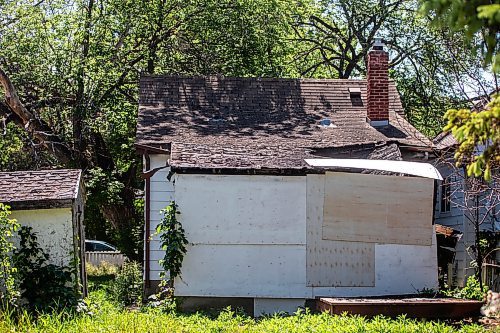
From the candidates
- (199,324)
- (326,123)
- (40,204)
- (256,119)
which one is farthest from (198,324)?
(326,123)

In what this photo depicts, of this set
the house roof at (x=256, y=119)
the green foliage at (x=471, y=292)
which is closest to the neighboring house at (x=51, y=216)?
the house roof at (x=256, y=119)

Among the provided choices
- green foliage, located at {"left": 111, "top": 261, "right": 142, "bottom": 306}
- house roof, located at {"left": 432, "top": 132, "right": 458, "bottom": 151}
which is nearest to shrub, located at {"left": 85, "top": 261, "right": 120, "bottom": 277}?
green foliage, located at {"left": 111, "top": 261, "right": 142, "bottom": 306}

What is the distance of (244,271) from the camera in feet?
48.4

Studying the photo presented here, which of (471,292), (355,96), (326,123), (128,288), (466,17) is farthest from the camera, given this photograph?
(355,96)

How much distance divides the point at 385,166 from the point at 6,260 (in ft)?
24.3

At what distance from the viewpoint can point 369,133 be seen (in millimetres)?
18781

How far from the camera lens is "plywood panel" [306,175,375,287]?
1496 cm

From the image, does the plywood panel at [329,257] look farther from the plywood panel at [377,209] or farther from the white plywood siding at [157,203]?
the white plywood siding at [157,203]

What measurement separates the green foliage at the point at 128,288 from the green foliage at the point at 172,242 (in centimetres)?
276

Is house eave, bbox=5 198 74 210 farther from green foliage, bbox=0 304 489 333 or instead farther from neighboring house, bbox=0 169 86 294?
green foliage, bbox=0 304 489 333

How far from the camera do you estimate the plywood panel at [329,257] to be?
15.0m

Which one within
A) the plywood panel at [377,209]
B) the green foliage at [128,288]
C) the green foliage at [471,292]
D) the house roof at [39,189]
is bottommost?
the green foliage at [128,288]

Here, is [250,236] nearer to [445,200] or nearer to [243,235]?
[243,235]

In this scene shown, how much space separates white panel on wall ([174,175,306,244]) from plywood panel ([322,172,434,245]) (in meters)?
0.65
